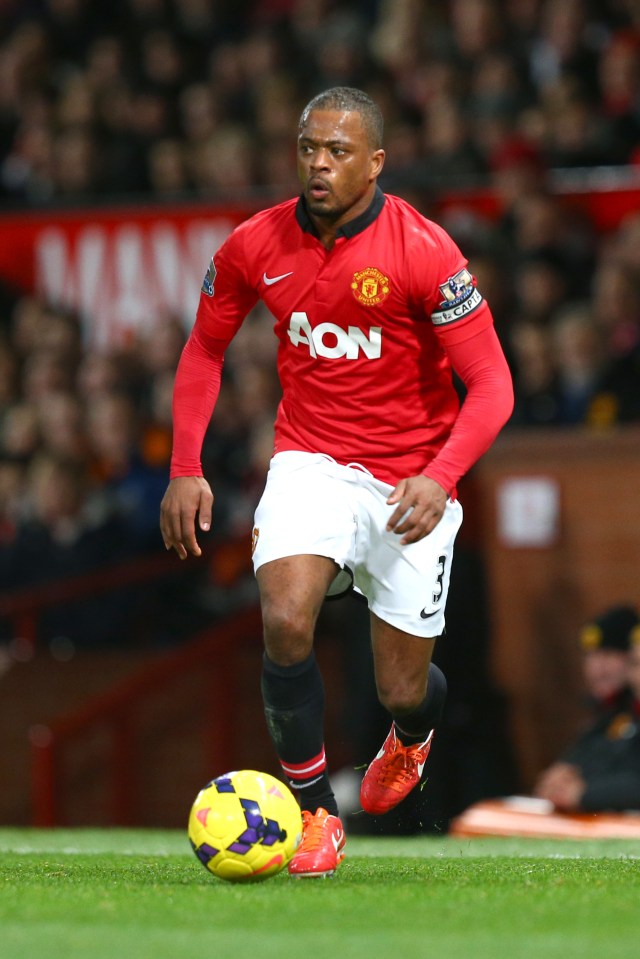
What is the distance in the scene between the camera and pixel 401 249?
17.7 feet

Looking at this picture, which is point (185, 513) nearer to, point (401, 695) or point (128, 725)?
point (401, 695)

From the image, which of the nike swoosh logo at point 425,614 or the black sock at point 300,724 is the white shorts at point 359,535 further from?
the black sock at point 300,724

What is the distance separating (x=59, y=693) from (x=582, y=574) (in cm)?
354

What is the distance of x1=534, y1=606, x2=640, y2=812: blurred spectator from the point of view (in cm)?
866

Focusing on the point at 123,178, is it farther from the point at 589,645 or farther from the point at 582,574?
the point at 589,645

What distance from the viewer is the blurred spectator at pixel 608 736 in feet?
28.4

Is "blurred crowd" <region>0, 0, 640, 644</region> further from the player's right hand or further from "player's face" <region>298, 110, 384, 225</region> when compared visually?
the player's right hand

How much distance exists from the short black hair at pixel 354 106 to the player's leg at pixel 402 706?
1.61 metres

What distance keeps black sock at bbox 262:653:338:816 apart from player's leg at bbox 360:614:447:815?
44 centimetres

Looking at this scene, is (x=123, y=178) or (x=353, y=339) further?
(x=123, y=178)

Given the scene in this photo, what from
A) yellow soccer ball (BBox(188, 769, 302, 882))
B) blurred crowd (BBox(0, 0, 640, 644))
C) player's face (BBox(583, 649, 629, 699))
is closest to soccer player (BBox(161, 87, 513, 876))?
yellow soccer ball (BBox(188, 769, 302, 882))

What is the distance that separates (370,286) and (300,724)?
1.41m

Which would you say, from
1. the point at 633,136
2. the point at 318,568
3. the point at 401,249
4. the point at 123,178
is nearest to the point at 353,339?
the point at 401,249

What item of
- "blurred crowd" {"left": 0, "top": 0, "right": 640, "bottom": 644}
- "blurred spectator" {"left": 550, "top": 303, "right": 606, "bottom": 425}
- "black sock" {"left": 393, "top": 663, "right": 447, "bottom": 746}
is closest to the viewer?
"black sock" {"left": 393, "top": 663, "right": 447, "bottom": 746}
